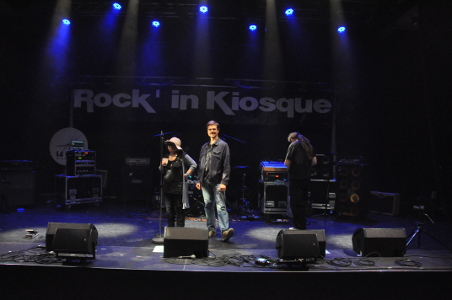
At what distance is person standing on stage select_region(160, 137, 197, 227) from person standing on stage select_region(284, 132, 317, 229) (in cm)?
167

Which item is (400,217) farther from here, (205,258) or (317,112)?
(205,258)

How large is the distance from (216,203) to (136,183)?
452 cm

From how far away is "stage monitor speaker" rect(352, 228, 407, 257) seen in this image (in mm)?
4578

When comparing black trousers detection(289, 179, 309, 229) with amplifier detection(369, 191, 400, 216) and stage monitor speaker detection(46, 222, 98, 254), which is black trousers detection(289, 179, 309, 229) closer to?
stage monitor speaker detection(46, 222, 98, 254)

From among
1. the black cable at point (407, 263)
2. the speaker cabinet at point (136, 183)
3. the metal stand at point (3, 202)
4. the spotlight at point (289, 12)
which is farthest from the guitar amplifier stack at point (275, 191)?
the metal stand at point (3, 202)

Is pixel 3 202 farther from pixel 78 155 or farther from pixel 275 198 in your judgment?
pixel 275 198

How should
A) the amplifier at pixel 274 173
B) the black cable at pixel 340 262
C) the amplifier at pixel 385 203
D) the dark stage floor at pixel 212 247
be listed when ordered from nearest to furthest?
the dark stage floor at pixel 212 247 → the black cable at pixel 340 262 → the amplifier at pixel 274 173 → the amplifier at pixel 385 203

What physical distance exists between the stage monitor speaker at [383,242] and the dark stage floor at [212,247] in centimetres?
9

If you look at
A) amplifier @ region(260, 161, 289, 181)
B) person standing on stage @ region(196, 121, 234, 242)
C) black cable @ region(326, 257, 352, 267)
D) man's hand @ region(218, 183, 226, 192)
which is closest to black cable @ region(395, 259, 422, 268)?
black cable @ region(326, 257, 352, 267)

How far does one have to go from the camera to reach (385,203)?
8531mm

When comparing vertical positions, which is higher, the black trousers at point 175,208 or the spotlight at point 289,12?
the spotlight at point 289,12

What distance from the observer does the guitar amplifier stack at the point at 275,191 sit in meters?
7.59

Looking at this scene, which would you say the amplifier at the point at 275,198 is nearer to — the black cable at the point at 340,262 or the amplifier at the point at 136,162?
the black cable at the point at 340,262

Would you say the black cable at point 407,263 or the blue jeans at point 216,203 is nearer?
the black cable at point 407,263
